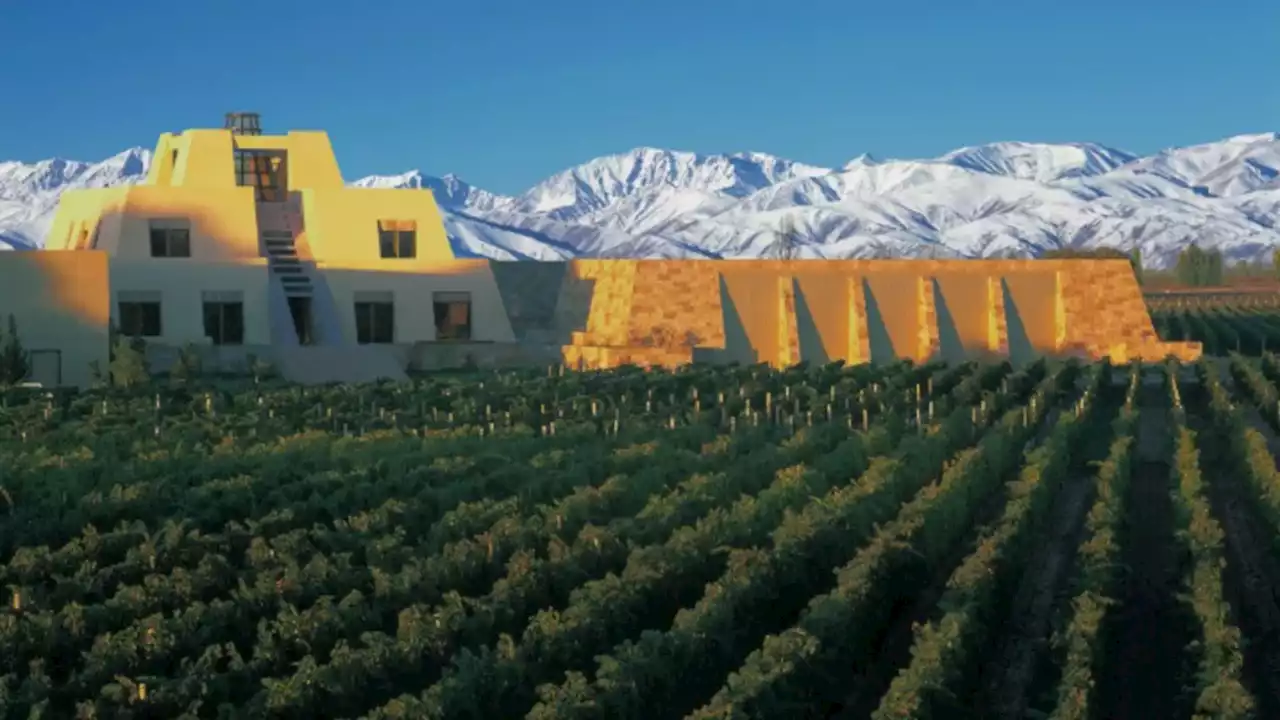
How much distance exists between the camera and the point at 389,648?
47.6 feet

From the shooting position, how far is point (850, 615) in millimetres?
15977

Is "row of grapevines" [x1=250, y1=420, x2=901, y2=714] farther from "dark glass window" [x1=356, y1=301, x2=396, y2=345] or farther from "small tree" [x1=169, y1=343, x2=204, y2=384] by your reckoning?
"dark glass window" [x1=356, y1=301, x2=396, y2=345]

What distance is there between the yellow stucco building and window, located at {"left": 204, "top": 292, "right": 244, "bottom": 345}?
35mm

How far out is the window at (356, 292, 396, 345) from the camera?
46625 mm

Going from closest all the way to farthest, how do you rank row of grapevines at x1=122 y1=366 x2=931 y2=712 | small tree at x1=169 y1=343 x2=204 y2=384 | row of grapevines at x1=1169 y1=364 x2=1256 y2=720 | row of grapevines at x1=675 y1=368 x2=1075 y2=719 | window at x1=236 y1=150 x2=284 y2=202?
row of grapevines at x1=122 y1=366 x2=931 y2=712 → row of grapevines at x1=675 y1=368 x2=1075 y2=719 → row of grapevines at x1=1169 y1=364 x2=1256 y2=720 → small tree at x1=169 y1=343 x2=204 y2=384 → window at x1=236 y1=150 x2=284 y2=202

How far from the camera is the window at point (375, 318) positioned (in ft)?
153

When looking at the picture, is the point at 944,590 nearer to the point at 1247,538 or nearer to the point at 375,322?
the point at 1247,538

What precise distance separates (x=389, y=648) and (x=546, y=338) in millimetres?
38337

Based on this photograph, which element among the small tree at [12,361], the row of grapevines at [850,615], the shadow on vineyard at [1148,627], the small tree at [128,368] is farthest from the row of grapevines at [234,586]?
the small tree at [12,361]

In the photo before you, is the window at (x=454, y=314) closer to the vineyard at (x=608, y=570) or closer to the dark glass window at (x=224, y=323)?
the dark glass window at (x=224, y=323)

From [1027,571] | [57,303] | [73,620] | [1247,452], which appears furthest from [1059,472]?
[57,303]

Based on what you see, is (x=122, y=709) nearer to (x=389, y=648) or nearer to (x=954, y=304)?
(x=389, y=648)

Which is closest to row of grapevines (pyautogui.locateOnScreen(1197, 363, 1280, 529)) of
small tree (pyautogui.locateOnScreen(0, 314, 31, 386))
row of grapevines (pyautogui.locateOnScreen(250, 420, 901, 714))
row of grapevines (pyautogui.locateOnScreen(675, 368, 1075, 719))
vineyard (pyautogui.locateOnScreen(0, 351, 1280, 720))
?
vineyard (pyautogui.locateOnScreen(0, 351, 1280, 720))

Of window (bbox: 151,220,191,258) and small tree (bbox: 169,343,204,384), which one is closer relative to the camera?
small tree (bbox: 169,343,204,384)
